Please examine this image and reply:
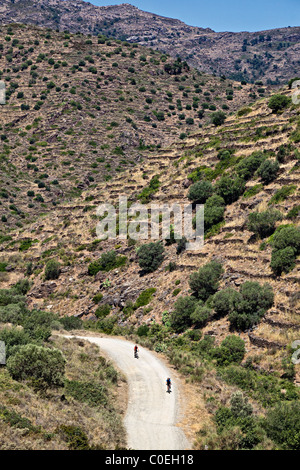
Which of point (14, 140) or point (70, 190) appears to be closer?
point (70, 190)

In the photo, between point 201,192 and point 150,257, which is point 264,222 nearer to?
point 201,192

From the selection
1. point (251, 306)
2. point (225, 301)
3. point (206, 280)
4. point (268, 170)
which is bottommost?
point (225, 301)

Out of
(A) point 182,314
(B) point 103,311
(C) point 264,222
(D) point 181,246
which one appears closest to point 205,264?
(A) point 182,314

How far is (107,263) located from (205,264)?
50.2 feet

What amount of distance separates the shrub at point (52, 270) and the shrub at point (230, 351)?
28.4 meters

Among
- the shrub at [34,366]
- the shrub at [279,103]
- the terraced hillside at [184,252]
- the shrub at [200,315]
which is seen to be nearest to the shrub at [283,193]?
the terraced hillside at [184,252]

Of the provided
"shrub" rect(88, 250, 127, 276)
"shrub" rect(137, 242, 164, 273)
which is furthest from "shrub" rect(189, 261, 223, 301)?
"shrub" rect(88, 250, 127, 276)

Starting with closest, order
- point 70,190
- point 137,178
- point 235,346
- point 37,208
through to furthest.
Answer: point 235,346, point 137,178, point 37,208, point 70,190

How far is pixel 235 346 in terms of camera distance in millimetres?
25625

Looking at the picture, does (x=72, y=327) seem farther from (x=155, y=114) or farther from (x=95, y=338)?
(x=155, y=114)

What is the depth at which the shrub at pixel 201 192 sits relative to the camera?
46.3 meters

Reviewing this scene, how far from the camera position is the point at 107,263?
156 ft
